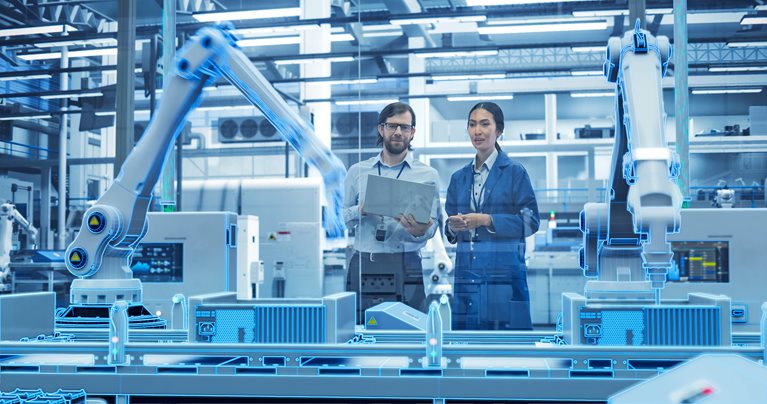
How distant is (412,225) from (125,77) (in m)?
3.07

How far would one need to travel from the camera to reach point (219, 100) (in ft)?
29.1

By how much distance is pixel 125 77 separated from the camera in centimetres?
591

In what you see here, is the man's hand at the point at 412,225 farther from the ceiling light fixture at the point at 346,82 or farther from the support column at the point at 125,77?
the support column at the point at 125,77

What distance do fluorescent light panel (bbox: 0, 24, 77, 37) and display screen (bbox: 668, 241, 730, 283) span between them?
18.6ft

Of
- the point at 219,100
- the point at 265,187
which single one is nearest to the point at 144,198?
the point at 265,187

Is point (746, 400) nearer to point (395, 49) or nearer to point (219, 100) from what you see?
point (395, 49)

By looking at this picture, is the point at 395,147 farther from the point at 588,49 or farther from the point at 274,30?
the point at 274,30

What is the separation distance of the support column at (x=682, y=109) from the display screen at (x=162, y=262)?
3.56 meters

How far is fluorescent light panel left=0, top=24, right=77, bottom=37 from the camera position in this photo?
6742mm

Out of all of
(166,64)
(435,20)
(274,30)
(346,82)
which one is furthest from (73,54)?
(435,20)

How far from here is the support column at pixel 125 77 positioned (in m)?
5.88

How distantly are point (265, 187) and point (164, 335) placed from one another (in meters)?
4.61

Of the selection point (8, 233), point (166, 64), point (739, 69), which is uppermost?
point (166, 64)

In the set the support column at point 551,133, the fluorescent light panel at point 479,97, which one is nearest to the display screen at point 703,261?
the support column at point 551,133
